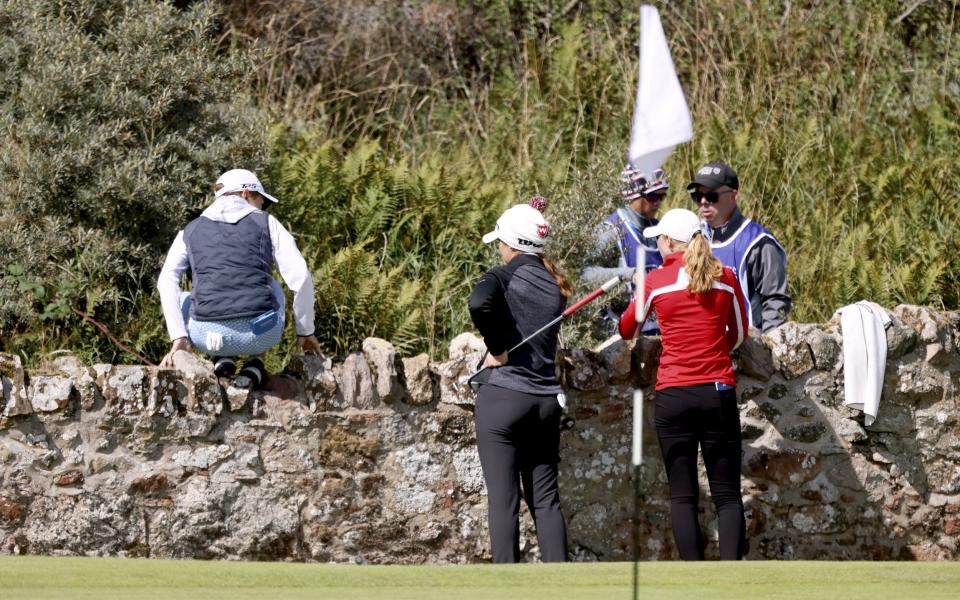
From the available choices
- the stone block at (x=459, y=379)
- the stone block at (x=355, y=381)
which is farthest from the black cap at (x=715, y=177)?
the stone block at (x=355, y=381)

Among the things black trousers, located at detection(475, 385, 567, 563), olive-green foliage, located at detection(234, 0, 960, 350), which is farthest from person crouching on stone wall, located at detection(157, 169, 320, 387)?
olive-green foliage, located at detection(234, 0, 960, 350)

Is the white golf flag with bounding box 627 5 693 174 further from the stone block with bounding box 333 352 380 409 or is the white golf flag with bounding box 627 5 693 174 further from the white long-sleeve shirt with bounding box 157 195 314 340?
the stone block with bounding box 333 352 380 409

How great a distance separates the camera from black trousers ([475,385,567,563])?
21.8 feet

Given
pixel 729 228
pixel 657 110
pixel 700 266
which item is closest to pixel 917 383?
→ pixel 729 228

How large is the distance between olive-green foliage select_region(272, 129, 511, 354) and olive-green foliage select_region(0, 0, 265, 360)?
1080mm

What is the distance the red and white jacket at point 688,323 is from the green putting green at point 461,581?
1.46 meters

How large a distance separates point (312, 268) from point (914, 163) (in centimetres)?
630

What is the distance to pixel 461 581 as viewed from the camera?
16.8 feet

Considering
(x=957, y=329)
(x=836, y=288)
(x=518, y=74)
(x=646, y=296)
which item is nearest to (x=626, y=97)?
(x=518, y=74)

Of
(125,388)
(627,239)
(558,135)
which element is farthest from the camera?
(558,135)

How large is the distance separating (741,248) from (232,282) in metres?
3.07

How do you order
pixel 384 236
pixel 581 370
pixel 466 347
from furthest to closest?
1. pixel 384 236
2. pixel 581 370
3. pixel 466 347

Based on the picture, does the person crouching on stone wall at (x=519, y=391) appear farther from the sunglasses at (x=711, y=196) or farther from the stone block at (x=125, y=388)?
the stone block at (x=125, y=388)

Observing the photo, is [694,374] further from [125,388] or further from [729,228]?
[125,388]
